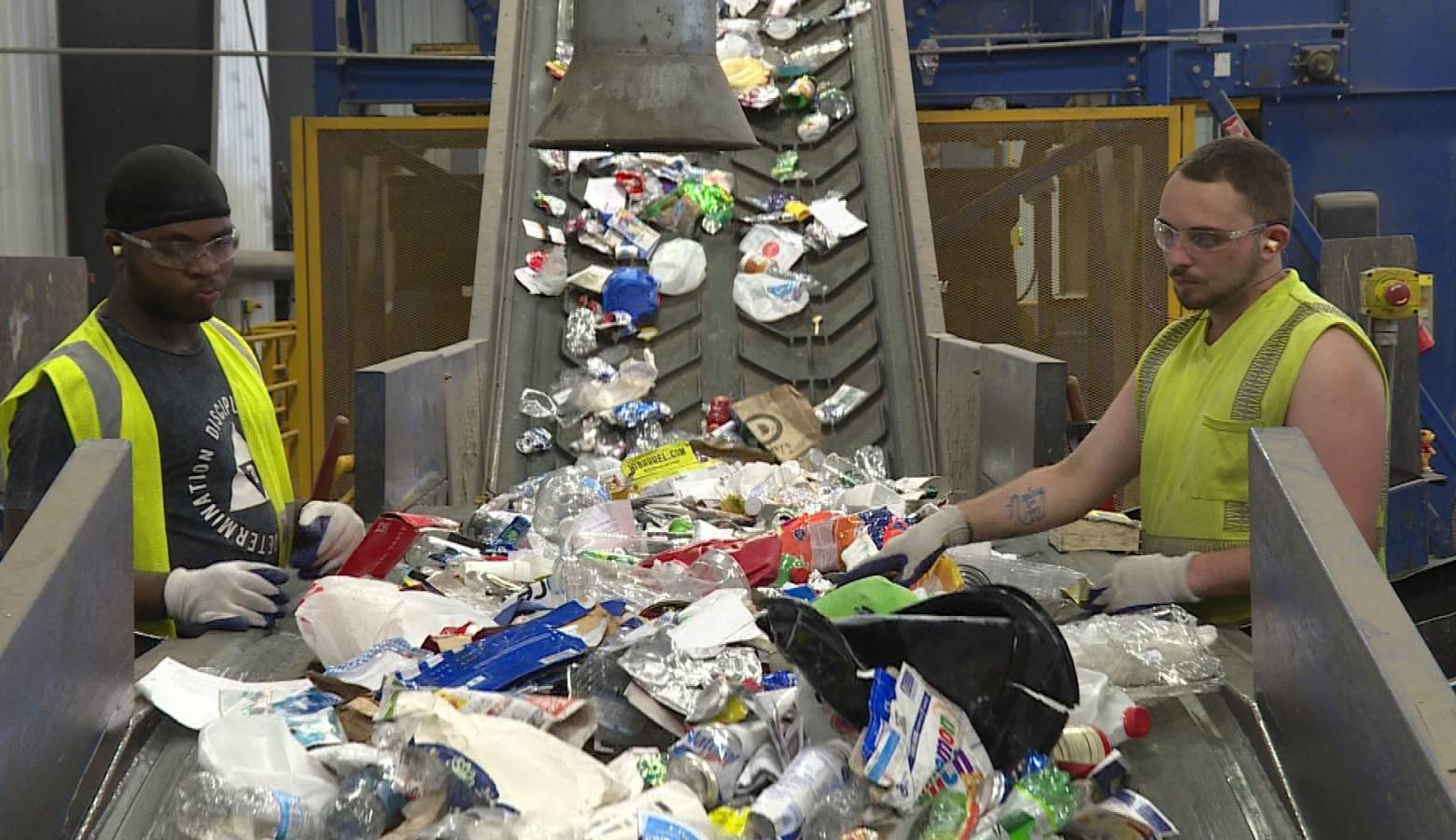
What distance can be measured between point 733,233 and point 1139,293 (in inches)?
72.7

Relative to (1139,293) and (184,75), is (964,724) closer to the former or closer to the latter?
(1139,293)

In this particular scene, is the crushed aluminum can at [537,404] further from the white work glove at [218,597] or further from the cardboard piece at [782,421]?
the white work glove at [218,597]

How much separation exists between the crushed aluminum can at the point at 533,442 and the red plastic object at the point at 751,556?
1961 millimetres

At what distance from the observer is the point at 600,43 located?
3.54m

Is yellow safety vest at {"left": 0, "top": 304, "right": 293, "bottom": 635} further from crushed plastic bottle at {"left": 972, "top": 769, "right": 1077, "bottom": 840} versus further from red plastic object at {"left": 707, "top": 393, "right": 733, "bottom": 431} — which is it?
red plastic object at {"left": 707, "top": 393, "right": 733, "bottom": 431}

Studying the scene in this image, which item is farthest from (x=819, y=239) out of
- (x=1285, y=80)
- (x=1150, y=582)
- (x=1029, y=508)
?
(x=1150, y=582)

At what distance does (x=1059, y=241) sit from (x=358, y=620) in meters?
4.69

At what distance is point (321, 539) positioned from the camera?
3.13 meters

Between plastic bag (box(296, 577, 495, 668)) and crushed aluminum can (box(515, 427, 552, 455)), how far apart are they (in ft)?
8.28

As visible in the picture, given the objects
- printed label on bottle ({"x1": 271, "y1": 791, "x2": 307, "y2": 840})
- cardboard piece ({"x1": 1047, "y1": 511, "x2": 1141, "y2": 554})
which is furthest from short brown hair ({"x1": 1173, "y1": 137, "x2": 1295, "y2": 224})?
printed label on bottle ({"x1": 271, "y1": 791, "x2": 307, "y2": 840})

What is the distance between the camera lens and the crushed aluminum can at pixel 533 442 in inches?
203

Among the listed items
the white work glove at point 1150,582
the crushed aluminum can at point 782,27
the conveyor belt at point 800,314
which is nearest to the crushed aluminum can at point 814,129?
the conveyor belt at point 800,314

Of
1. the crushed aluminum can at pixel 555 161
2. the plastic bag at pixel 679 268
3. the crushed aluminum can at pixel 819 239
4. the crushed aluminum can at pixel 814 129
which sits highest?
the crushed aluminum can at pixel 814 129

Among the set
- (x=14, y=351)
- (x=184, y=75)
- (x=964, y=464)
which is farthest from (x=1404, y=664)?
(x=184, y=75)
